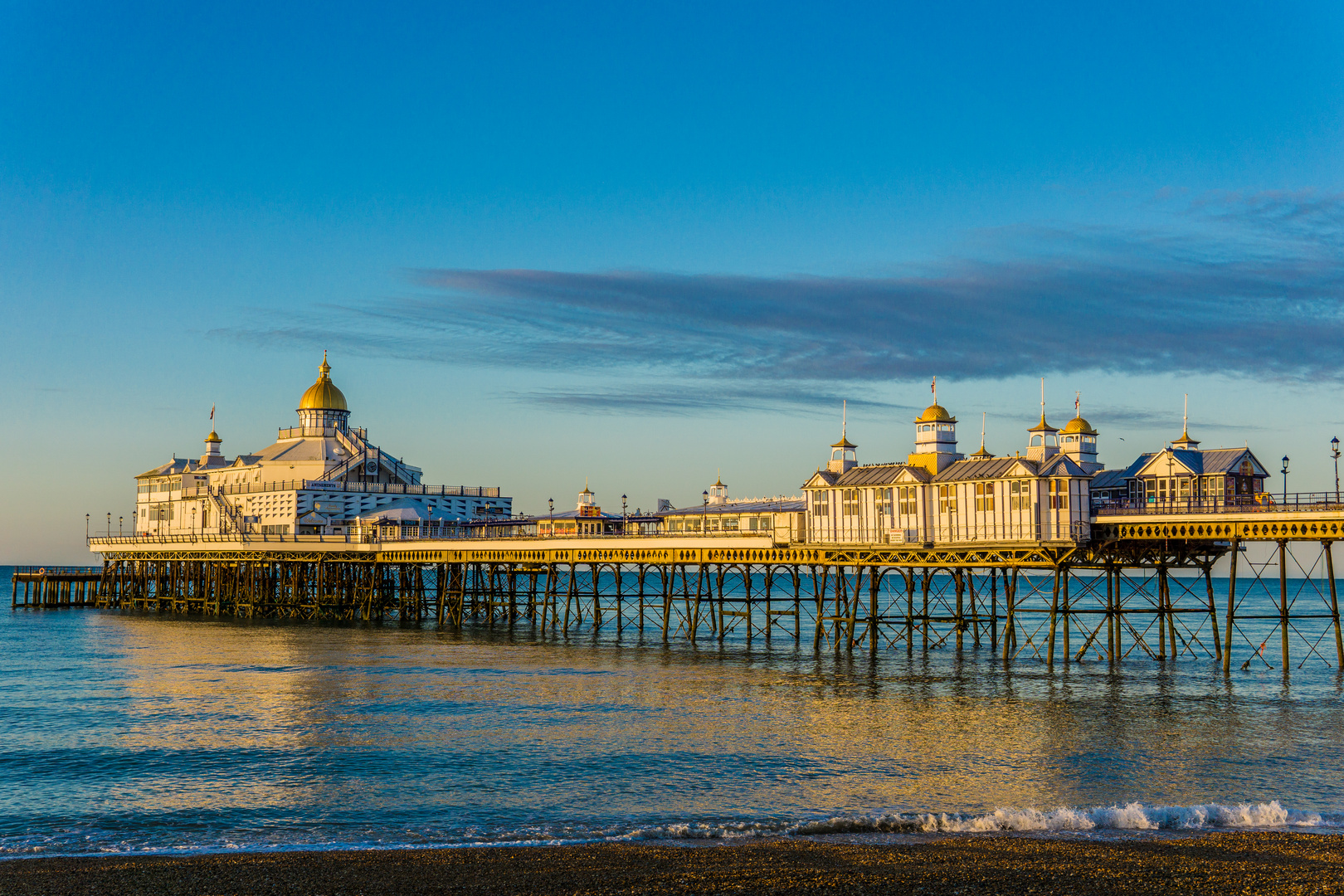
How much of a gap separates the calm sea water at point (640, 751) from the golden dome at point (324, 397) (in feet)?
206

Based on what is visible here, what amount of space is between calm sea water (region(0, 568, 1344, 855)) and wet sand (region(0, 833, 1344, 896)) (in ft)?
4.78

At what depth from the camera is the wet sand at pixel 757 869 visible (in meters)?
19.3

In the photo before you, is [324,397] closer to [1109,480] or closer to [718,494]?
[718,494]

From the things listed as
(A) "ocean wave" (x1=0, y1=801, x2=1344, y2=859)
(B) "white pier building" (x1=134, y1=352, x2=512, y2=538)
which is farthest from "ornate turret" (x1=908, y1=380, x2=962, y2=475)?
(B) "white pier building" (x1=134, y1=352, x2=512, y2=538)

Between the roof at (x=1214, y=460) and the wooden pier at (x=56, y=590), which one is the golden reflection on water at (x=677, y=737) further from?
the wooden pier at (x=56, y=590)

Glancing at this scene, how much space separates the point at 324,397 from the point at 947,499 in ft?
251

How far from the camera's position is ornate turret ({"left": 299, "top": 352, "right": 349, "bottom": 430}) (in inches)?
4552

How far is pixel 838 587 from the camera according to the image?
59.2 meters

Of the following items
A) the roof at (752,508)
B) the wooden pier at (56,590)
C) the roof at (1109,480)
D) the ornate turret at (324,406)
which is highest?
the ornate turret at (324,406)

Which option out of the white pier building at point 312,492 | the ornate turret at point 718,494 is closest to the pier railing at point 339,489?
the white pier building at point 312,492

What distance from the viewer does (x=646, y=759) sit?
1211 inches

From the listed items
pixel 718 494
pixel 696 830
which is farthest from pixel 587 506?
pixel 696 830

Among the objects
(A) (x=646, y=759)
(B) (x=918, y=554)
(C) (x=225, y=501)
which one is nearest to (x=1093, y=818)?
(A) (x=646, y=759)

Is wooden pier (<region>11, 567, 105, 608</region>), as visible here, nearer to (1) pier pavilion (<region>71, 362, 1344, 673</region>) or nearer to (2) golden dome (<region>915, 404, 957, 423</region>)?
(1) pier pavilion (<region>71, 362, 1344, 673</region>)
